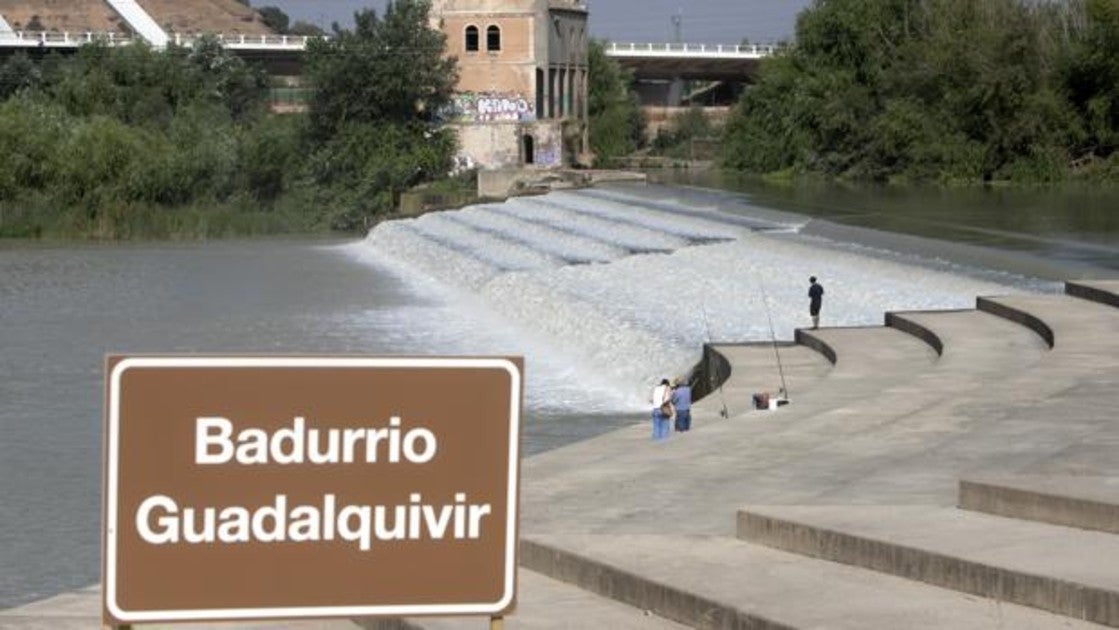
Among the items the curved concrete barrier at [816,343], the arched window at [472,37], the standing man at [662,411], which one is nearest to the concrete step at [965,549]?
the standing man at [662,411]

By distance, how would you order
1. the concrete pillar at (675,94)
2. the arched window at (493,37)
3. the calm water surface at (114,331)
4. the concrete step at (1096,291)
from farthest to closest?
the concrete pillar at (675,94), the arched window at (493,37), the concrete step at (1096,291), the calm water surface at (114,331)

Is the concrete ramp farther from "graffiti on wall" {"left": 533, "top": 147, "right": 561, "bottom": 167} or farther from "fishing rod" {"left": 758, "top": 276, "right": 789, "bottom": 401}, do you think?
"fishing rod" {"left": 758, "top": 276, "right": 789, "bottom": 401}

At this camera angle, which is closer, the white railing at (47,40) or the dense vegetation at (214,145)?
the dense vegetation at (214,145)

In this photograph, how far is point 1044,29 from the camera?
69.2 meters

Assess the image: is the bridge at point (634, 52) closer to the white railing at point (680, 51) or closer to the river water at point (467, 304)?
the white railing at point (680, 51)

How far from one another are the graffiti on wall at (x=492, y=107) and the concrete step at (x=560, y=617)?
6702 centimetres

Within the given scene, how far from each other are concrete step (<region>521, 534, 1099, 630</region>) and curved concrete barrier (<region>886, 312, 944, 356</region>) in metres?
13.1

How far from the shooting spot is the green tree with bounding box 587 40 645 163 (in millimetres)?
94125

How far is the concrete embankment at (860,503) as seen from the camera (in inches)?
315

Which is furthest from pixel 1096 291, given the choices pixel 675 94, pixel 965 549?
pixel 675 94

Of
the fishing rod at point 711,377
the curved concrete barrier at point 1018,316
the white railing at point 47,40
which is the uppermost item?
the white railing at point 47,40

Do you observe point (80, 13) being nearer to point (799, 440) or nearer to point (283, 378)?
point (799, 440)

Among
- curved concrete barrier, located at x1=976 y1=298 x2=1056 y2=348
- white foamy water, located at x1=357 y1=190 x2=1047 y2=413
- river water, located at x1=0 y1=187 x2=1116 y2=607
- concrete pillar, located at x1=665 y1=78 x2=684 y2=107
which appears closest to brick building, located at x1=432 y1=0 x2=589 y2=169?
river water, located at x1=0 y1=187 x2=1116 y2=607

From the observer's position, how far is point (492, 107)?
250 feet
